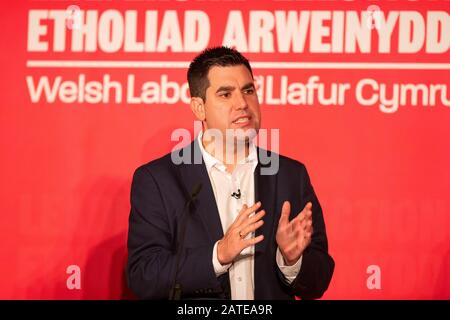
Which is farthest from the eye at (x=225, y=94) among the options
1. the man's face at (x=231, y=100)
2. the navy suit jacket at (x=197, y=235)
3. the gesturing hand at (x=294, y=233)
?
the gesturing hand at (x=294, y=233)

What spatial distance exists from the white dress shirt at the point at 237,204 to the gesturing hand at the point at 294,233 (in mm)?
86

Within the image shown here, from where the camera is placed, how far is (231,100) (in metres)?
3.23

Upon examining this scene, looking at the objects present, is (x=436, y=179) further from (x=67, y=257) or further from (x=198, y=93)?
(x=67, y=257)

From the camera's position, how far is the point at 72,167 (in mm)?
3971

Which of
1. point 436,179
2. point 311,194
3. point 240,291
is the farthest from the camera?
point 436,179

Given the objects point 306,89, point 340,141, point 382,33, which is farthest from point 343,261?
point 382,33

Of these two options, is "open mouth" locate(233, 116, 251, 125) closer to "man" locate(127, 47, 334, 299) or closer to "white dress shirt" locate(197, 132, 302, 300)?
"man" locate(127, 47, 334, 299)

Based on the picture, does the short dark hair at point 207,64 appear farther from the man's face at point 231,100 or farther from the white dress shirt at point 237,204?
the white dress shirt at point 237,204

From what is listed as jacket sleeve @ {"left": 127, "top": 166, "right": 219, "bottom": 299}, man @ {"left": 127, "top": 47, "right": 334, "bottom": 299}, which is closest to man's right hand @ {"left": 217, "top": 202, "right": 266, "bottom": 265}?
man @ {"left": 127, "top": 47, "right": 334, "bottom": 299}

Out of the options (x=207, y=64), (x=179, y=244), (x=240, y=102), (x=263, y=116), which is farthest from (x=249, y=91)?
(x=179, y=244)

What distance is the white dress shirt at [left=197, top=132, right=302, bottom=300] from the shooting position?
2.97m

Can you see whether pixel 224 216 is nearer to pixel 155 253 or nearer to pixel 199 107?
pixel 155 253

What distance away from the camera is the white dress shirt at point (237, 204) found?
117 inches

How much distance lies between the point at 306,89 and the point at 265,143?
0.37 meters
